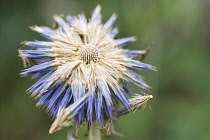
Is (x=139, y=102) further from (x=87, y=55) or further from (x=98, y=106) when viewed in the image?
(x=87, y=55)

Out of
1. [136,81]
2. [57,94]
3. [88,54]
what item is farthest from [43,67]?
[136,81]

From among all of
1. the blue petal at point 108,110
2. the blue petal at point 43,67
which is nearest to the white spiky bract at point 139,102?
the blue petal at point 108,110

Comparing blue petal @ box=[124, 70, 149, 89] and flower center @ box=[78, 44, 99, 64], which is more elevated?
flower center @ box=[78, 44, 99, 64]

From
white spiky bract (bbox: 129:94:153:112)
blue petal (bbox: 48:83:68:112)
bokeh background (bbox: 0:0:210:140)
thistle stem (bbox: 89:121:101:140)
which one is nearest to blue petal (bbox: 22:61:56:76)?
blue petal (bbox: 48:83:68:112)

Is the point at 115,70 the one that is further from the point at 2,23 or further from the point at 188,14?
the point at 2,23

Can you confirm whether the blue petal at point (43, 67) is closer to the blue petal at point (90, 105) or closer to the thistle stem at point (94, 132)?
the blue petal at point (90, 105)

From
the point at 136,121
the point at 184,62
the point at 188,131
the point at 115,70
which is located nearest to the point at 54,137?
the point at 136,121

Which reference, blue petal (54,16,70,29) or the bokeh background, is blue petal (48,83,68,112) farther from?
the bokeh background
